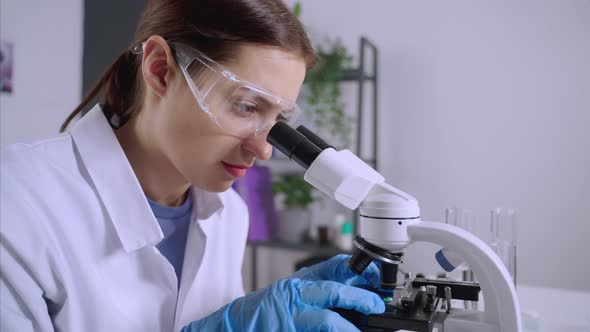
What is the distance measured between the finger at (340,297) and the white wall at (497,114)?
1.53 meters

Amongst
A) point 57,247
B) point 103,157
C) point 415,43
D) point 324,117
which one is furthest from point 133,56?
point 415,43

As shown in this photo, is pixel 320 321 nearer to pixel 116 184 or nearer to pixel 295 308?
pixel 295 308

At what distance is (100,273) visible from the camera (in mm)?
815

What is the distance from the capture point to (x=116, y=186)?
0.88 meters

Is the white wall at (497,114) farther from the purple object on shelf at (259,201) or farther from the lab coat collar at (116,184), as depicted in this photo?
the lab coat collar at (116,184)

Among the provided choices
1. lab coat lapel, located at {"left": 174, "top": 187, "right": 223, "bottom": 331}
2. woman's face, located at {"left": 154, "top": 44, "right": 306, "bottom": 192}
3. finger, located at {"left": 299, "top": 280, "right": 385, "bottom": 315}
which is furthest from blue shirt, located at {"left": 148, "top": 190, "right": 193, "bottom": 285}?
finger, located at {"left": 299, "top": 280, "right": 385, "bottom": 315}

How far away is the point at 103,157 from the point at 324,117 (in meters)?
1.48

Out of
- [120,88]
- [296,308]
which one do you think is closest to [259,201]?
[120,88]

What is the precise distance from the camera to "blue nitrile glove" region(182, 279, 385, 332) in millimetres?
677

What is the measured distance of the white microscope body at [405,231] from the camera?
635mm

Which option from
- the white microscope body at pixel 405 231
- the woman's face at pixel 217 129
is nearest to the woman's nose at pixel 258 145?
the woman's face at pixel 217 129

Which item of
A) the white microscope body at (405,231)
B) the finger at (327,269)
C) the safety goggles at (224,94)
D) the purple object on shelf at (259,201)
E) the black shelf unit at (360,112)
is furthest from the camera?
the purple object on shelf at (259,201)

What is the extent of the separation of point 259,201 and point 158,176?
1317 millimetres

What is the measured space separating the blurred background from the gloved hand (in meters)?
1.11
